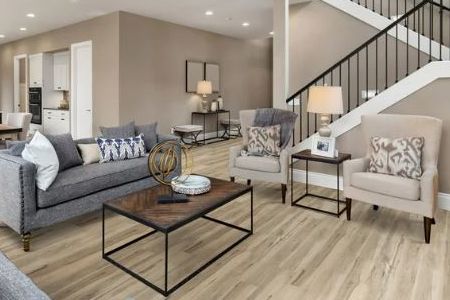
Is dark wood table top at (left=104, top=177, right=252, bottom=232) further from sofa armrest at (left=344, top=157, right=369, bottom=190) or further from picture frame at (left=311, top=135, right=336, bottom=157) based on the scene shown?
picture frame at (left=311, top=135, right=336, bottom=157)

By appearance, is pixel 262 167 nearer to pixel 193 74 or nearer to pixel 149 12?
pixel 149 12

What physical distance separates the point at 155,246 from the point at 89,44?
5.67m

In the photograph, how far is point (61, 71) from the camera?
27.7 feet

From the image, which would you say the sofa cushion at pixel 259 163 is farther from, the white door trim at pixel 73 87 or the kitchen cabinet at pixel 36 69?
the kitchen cabinet at pixel 36 69

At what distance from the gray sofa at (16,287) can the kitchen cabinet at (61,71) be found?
8.07m

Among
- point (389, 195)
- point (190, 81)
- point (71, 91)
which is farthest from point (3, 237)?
point (190, 81)

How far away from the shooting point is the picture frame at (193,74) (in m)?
7.82

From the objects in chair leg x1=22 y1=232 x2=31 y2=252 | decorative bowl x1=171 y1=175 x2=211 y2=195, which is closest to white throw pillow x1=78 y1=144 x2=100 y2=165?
chair leg x1=22 y1=232 x2=31 y2=252

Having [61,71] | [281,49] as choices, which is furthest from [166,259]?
[61,71]

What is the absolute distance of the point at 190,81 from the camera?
792cm

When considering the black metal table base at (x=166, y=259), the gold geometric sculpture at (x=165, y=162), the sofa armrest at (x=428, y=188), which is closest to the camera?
the black metal table base at (x=166, y=259)

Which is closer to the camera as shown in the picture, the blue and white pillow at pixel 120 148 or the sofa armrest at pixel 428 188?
the sofa armrest at pixel 428 188

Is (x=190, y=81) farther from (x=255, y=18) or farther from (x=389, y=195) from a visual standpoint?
(x=389, y=195)

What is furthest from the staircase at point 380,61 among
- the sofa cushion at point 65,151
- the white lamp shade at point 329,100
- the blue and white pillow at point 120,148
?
the sofa cushion at point 65,151
